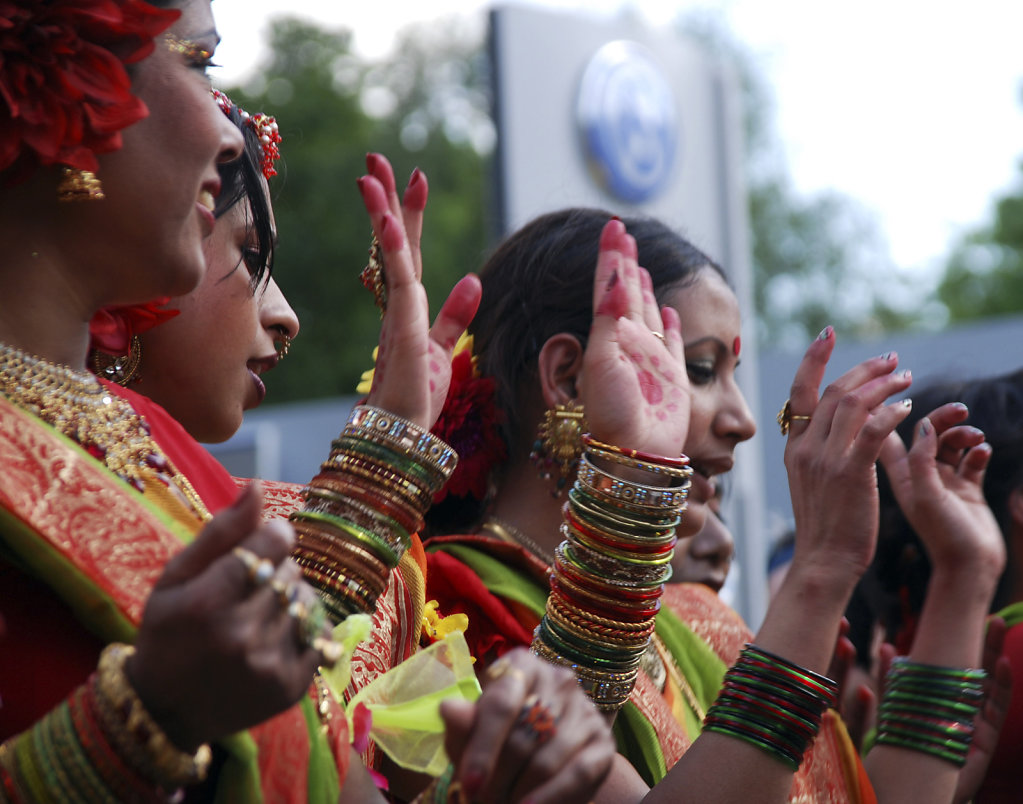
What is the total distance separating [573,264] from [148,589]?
1.48 meters

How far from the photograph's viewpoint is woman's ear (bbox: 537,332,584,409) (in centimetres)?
244

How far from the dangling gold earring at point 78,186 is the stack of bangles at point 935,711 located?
1982mm

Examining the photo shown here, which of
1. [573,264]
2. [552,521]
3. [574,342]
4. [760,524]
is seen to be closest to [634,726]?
[552,521]

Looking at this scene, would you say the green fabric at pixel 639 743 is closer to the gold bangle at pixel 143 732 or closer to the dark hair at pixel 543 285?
the dark hair at pixel 543 285

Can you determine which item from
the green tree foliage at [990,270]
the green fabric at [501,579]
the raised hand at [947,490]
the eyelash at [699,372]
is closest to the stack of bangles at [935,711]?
the raised hand at [947,490]

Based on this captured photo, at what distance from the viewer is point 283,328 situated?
2.29 metres

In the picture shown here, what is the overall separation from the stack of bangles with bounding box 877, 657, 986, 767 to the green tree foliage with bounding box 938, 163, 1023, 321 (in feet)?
89.6

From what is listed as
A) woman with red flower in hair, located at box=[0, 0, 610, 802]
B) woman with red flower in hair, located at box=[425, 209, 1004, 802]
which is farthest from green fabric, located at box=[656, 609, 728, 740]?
woman with red flower in hair, located at box=[0, 0, 610, 802]

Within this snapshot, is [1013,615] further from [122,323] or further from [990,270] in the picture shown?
[990,270]

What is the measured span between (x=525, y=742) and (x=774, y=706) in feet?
2.91

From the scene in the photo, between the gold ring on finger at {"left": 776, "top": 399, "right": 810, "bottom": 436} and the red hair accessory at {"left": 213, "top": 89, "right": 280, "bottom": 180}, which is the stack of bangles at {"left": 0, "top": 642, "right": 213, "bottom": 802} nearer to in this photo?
→ the red hair accessory at {"left": 213, "top": 89, "right": 280, "bottom": 180}

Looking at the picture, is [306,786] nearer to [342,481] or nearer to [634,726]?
[342,481]

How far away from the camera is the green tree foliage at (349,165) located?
2220 centimetres

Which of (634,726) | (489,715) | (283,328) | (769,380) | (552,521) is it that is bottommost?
(769,380)
